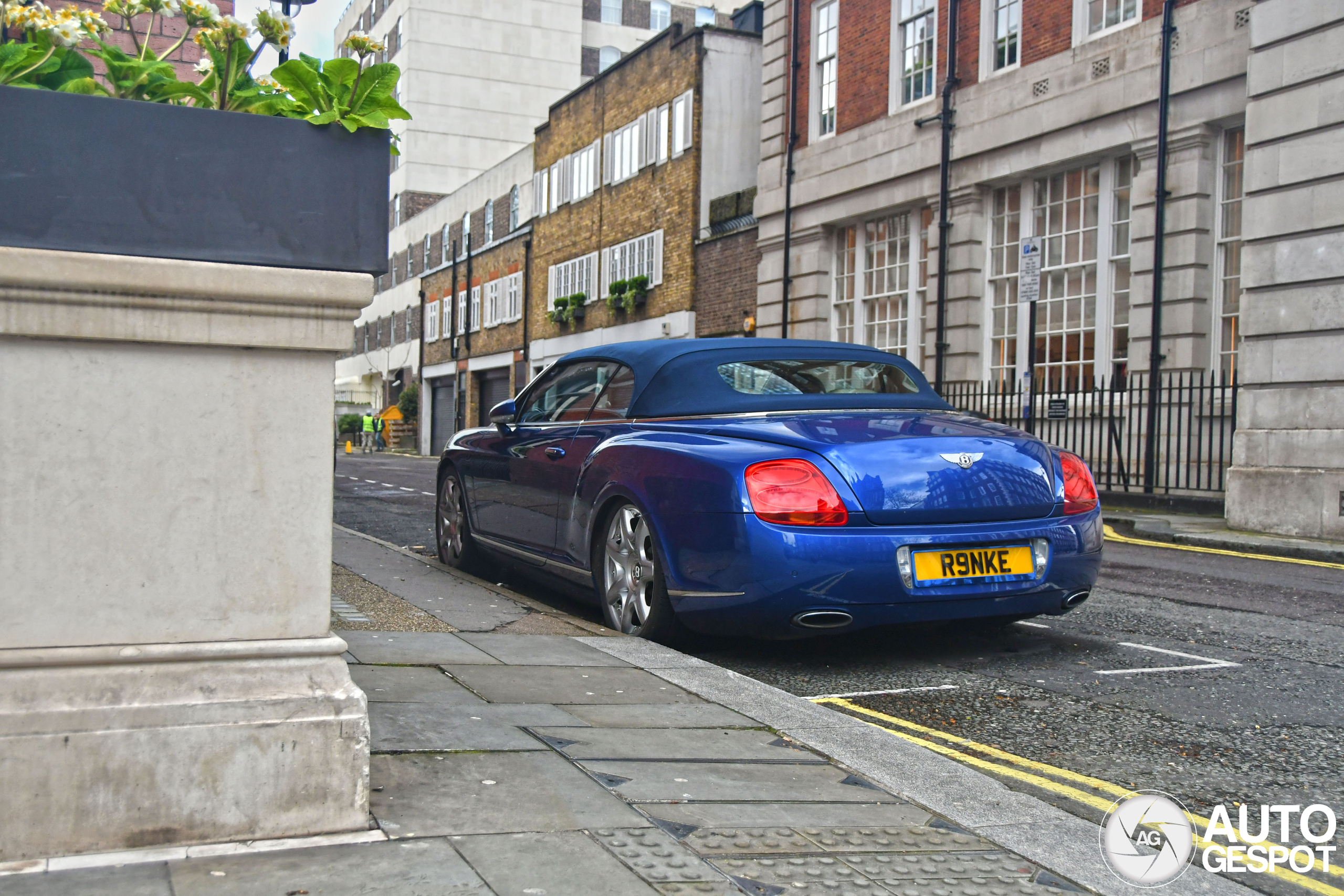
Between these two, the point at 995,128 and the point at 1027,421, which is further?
the point at 995,128

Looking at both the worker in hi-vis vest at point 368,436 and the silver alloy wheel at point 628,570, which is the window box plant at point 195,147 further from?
the worker in hi-vis vest at point 368,436

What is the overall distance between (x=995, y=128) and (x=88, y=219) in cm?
1759

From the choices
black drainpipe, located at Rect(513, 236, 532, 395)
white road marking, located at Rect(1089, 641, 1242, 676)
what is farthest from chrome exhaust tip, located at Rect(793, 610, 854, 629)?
black drainpipe, located at Rect(513, 236, 532, 395)

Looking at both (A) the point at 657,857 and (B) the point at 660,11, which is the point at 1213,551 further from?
(B) the point at 660,11

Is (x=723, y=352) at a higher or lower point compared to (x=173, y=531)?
higher

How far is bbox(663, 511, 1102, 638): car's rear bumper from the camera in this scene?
15.4 ft

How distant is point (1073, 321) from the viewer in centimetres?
1733

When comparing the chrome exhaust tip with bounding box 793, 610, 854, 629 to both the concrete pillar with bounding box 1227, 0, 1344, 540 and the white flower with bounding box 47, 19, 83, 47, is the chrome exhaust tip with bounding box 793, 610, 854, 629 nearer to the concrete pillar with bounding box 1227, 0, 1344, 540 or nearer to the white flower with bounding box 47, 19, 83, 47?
the white flower with bounding box 47, 19, 83, 47

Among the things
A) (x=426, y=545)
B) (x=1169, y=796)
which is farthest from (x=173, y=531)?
(x=426, y=545)

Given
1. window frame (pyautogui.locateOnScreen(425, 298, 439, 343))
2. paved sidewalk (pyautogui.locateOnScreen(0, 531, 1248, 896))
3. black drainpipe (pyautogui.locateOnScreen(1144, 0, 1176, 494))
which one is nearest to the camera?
paved sidewalk (pyautogui.locateOnScreen(0, 531, 1248, 896))

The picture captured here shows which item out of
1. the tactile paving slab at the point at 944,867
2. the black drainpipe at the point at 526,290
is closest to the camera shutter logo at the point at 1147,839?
the tactile paving slab at the point at 944,867

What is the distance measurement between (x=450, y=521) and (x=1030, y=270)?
30.0ft

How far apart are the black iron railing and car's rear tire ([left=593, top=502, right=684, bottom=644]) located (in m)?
9.61

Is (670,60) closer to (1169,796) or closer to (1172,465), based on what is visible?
(1172,465)
